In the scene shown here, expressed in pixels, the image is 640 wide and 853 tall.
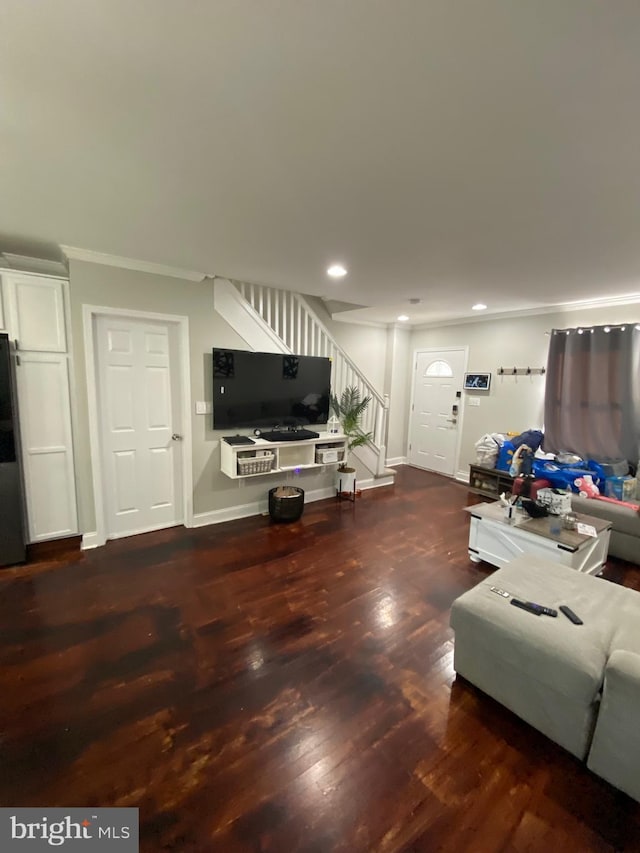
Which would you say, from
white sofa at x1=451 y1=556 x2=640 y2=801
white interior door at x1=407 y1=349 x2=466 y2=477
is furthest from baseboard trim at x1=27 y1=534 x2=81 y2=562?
white interior door at x1=407 y1=349 x2=466 y2=477

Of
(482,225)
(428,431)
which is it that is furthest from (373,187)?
(428,431)

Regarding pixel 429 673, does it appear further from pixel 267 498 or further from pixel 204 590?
pixel 267 498

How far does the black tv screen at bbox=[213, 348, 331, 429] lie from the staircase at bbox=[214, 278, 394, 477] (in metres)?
0.21

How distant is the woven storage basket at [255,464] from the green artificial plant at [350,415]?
1.07m

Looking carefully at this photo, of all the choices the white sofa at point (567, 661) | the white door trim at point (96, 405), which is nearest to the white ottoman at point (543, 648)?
the white sofa at point (567, 661)

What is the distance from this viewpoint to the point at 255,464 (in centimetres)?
356

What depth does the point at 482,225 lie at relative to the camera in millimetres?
2121

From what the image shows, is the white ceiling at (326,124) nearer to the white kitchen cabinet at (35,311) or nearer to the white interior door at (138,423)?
the white kitchen cabinet at (35,311)

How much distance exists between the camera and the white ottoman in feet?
4.73

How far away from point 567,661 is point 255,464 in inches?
109

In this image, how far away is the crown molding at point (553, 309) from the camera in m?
3.77

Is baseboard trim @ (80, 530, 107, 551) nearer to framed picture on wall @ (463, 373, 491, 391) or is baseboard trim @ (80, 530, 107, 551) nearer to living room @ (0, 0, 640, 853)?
living room @ (0, 0, 640, 853)

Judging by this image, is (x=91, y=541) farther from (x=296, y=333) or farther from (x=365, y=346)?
(x=365, y=346)

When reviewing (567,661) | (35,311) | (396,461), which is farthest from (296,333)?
(567,661)
